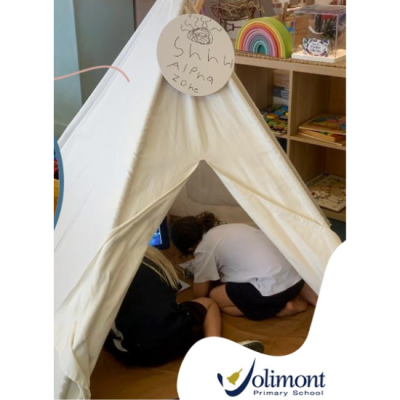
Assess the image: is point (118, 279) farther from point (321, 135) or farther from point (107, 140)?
point (321, 135)

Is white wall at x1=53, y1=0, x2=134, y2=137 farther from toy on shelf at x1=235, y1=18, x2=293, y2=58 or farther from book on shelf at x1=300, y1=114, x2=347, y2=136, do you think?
book on shelf at x1=300, y1=114, x2=347, y2=136

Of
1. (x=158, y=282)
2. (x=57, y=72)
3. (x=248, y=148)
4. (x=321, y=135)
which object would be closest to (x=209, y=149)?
(x=248, y=148)

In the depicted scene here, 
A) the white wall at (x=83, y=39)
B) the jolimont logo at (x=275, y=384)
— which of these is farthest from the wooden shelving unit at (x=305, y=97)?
the jolimont logo at (x=275, y=384)

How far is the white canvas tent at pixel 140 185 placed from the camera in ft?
4.72

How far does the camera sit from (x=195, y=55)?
1569 millimetres

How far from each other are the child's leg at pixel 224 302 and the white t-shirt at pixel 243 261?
0.05m

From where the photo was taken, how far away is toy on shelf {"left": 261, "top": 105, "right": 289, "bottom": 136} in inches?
116

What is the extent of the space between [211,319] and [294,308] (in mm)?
332

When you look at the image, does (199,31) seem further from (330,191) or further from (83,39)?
(83,39)

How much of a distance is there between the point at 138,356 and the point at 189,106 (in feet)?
2.68

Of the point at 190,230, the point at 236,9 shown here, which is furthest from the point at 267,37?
the point at 190,230

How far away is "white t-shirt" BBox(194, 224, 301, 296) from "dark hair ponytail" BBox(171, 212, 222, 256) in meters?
0.22

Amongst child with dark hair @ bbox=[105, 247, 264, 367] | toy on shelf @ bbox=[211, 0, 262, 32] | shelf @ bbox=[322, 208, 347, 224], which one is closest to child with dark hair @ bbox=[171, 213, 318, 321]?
child with dark hair @ bbox=[105, 247, 264, 367]

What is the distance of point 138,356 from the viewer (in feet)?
5.79
